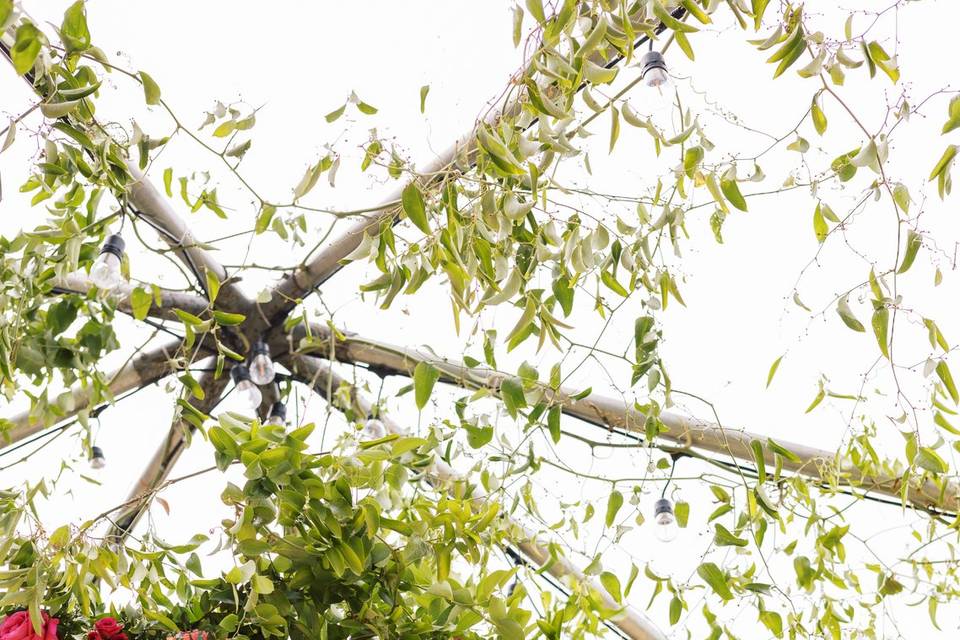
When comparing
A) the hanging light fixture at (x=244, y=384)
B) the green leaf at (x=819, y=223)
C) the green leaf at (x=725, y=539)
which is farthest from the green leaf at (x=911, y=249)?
the hanging light fixture at (x=244, y=384)

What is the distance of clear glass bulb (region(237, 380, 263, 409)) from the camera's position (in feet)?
7.28

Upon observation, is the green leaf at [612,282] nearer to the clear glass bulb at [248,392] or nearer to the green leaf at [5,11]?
the green leaf at [5,11]

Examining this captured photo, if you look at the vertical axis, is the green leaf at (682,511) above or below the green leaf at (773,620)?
above

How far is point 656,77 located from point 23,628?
1107mm

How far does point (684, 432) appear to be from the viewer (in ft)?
6.28

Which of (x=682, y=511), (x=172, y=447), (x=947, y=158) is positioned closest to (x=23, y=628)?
(x=682, y=511)

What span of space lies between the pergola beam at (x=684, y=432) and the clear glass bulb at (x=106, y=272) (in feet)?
1.87

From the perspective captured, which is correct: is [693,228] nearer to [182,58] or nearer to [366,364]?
[366,364]

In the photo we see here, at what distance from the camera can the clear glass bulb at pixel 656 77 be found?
1.25m

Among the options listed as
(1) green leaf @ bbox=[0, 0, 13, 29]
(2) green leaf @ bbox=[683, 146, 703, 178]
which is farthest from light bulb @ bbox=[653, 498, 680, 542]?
(1) green leaf @ bbox=[0, 0, 13, 29]

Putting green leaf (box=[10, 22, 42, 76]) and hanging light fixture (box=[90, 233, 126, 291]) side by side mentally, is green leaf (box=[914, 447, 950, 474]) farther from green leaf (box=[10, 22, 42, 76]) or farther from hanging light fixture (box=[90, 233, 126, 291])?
hanging light fixture (box=[90, 233, 126, 291])

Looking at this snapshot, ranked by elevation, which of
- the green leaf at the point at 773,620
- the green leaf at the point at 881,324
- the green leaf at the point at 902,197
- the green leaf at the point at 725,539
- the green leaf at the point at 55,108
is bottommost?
the green leaf at the point at 773,620

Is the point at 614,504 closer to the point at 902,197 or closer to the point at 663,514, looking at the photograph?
the point at 663,514

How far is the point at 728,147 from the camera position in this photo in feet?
7.13
